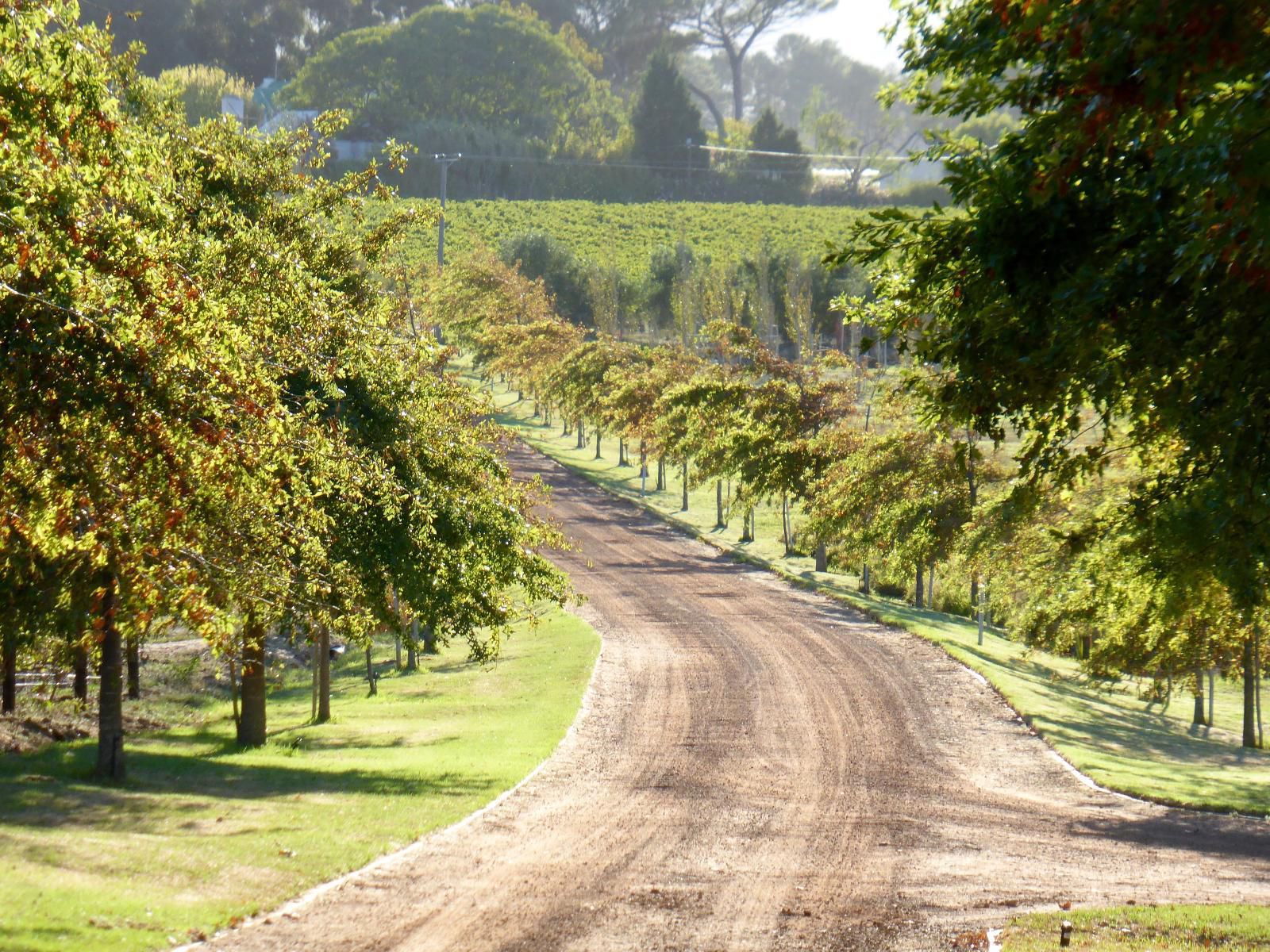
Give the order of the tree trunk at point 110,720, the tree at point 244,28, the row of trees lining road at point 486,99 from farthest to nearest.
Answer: the tree at point 244,28
the row of trees lining road at point 486,99
the tree trunk at point 110,720

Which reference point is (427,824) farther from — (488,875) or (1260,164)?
(1260,164)

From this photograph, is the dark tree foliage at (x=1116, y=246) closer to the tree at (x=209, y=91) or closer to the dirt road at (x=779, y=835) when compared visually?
the dirt road at (x=779, y=835)

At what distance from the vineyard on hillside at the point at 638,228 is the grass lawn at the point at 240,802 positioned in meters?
70.8

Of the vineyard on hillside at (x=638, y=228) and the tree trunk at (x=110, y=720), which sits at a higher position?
the vineyard on hillside at (x=638, y=228)

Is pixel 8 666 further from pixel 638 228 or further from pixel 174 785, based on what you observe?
pixel 638 228

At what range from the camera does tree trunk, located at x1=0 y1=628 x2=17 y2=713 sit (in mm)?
16547

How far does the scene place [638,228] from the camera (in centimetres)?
11550

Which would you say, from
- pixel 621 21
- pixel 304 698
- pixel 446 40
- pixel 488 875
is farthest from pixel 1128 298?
pixel 621 21

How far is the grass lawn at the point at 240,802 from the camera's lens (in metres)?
10.7

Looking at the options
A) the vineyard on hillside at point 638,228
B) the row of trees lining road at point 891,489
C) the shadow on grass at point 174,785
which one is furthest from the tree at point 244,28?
the shadow on grass at point 174,785

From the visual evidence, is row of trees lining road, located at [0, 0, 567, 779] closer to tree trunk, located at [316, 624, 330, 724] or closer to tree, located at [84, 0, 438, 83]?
tree trunk, located at [316, 624, 330, 724]

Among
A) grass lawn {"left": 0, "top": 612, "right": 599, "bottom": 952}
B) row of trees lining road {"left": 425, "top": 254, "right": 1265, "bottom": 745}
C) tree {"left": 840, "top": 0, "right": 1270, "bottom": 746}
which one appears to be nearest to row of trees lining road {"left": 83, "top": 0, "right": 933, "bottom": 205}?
row of trees lining road {"left": 425, "top": 254, "right": 1265, "bottom": 745}

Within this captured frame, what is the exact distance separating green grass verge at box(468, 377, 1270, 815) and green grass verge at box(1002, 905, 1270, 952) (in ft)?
22.8

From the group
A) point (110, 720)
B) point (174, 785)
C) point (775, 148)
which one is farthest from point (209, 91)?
point (174, 785)
